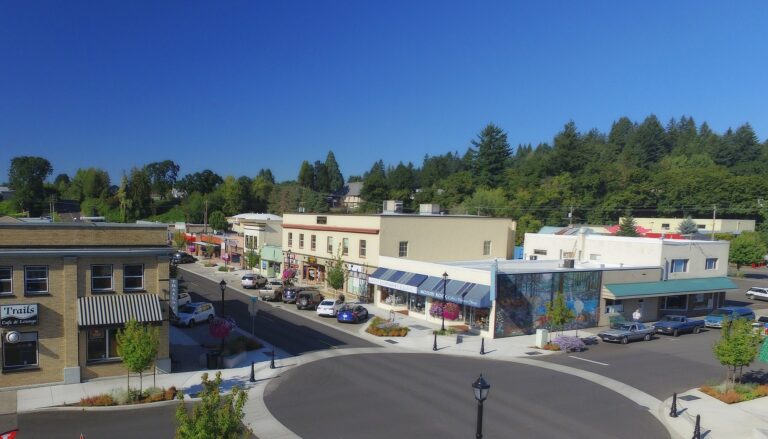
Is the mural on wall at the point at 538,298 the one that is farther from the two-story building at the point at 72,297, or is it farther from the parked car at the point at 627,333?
the two-story building at the point at 72,297

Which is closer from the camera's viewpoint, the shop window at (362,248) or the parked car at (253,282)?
the shop window at (362,248)

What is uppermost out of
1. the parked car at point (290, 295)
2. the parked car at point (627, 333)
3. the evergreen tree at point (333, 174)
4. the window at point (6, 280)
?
the evergreen tree at point (333, 174)

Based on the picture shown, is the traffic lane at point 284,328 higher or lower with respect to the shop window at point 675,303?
lower

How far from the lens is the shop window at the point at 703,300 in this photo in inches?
1729

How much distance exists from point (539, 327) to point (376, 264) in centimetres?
1501

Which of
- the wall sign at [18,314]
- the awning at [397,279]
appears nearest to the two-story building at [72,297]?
the wall sign at [18,314]

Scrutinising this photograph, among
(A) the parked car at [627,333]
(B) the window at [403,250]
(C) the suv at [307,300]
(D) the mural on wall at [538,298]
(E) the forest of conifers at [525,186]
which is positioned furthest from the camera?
(E) the forest of conifers at [525,186]

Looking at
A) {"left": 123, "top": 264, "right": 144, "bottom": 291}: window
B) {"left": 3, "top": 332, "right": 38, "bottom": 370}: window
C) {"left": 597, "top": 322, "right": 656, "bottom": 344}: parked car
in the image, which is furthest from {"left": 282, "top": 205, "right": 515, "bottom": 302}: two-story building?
{"left": 3, "top": 332, "right": 38, "bottom": 370}: window

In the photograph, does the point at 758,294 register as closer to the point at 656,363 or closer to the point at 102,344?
the point at 656,363

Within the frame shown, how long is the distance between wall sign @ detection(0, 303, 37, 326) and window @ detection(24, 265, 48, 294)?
2.14 feet

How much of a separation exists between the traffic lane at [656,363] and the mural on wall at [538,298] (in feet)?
13.2

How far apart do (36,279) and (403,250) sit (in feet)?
95.8

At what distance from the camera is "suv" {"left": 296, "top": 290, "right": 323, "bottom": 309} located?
41.5 metres

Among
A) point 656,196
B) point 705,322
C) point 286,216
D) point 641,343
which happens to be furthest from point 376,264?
point 656,196
